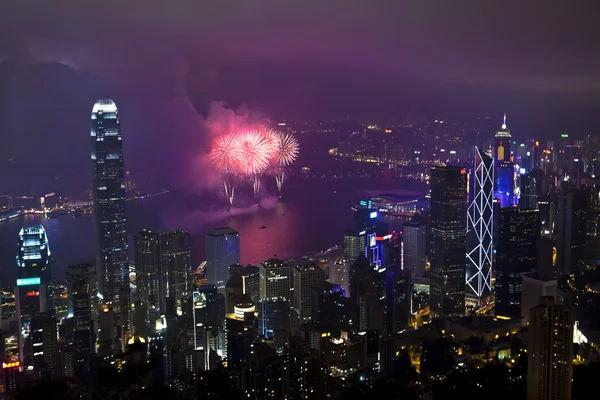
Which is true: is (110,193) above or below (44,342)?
above

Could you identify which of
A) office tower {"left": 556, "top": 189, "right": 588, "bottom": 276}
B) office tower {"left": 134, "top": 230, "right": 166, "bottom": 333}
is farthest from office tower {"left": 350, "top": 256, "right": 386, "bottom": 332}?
office tower {"left": 556, "top": 189, "right": 588, "bottom": 276}

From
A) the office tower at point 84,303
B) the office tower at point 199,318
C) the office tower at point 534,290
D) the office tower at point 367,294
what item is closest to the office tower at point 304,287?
the office tower at point 367,294

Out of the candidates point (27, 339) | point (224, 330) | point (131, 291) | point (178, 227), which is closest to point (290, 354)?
point (224, 330)

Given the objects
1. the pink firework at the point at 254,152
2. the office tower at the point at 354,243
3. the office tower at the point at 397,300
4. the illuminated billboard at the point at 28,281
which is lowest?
the office tower at the point at 397,300

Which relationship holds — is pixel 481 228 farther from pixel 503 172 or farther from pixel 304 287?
pixel 304 287

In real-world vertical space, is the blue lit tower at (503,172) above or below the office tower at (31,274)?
above

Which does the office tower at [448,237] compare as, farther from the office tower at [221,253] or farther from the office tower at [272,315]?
the office tower at [221,253]

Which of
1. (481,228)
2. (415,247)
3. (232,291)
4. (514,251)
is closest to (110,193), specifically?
(232,291)
